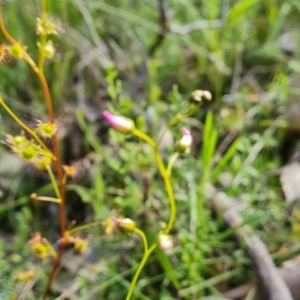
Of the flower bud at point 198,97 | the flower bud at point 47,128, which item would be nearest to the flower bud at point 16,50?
the flower bud at point 47,128

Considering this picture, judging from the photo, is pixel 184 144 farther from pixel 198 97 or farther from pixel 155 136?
pixel 155 136

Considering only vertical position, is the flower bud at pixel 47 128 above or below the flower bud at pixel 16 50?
below

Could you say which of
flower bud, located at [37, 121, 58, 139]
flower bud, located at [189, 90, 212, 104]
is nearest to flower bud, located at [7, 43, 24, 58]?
flower bud, located at [37, 121, 58, 139]

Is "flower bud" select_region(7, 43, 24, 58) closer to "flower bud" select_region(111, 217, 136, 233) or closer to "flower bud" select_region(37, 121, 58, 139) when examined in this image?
"flower bud" select_region(37, 121, 58, 139)

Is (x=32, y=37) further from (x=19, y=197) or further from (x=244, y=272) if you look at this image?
(x=244, y=272)

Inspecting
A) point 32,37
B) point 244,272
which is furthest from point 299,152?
point 32,37

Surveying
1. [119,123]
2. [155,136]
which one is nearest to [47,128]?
[119,123]

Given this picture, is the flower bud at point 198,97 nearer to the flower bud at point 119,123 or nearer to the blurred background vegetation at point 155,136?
the flower bud at point 119,123

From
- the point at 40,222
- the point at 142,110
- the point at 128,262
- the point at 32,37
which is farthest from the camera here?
the point at 32,37
